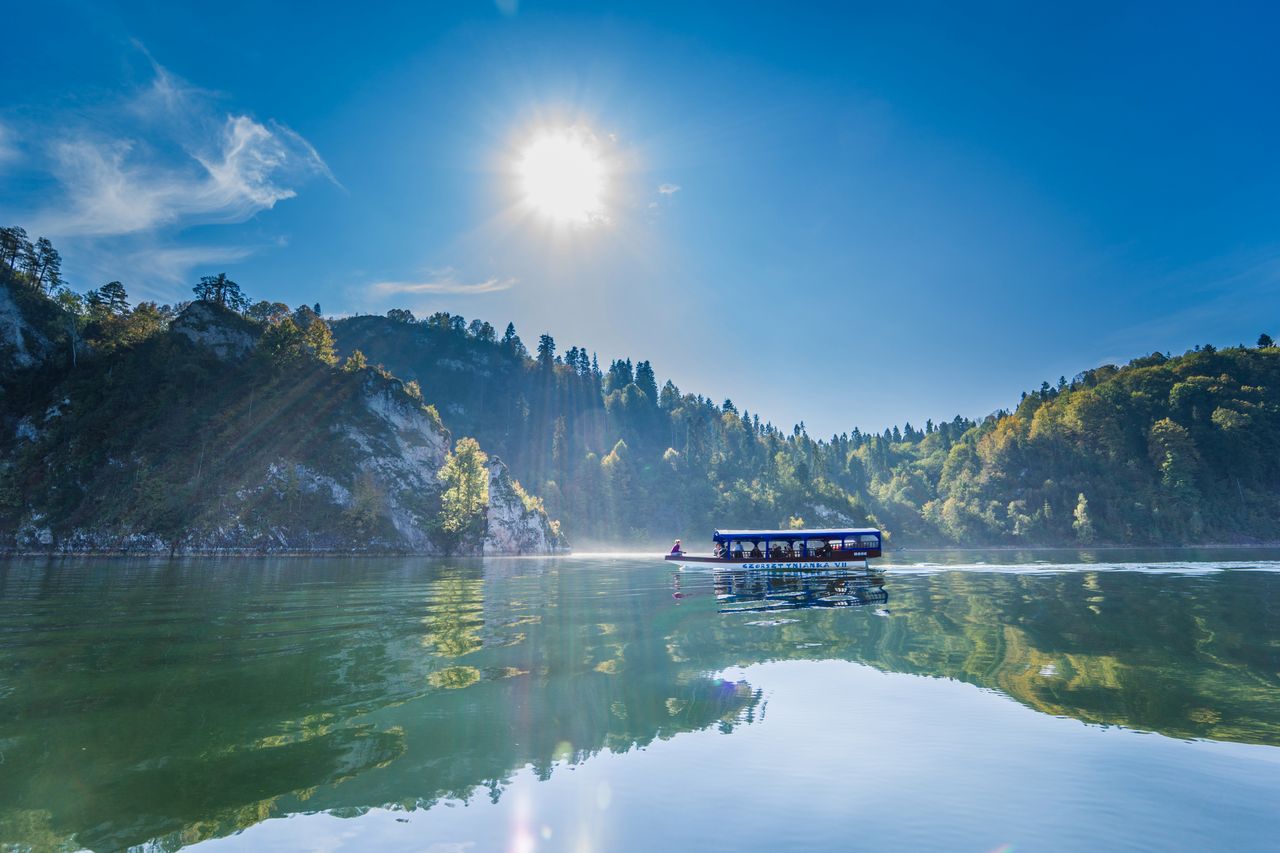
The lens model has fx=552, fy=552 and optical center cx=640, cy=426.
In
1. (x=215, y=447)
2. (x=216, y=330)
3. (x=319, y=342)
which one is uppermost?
(x=319, y=342)

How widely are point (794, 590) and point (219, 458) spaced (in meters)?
105

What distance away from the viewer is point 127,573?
A: 50.9 metres

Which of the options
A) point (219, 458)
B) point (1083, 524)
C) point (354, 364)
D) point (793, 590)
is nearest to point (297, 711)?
point (793, 590)

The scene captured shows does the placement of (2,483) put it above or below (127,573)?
above

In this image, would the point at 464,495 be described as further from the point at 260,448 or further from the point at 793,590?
the point at 793,590

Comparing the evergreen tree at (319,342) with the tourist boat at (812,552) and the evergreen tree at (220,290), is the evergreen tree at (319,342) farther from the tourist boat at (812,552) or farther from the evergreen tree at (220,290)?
the tourist boat at (812,552)

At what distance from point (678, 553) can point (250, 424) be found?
302 feet

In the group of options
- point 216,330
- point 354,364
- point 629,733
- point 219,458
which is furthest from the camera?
point 354,364

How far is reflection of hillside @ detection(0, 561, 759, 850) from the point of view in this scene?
9.22m

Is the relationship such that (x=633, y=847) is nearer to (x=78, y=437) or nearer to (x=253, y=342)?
(x=78, y=437)

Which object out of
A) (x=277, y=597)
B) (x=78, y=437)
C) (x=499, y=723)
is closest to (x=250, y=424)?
(x=78, y=437)

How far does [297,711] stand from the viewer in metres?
13.7

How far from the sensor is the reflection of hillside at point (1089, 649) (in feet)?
47.9

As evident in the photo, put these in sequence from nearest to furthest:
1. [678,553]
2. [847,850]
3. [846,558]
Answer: [847,850], [846,558], [678,553]
